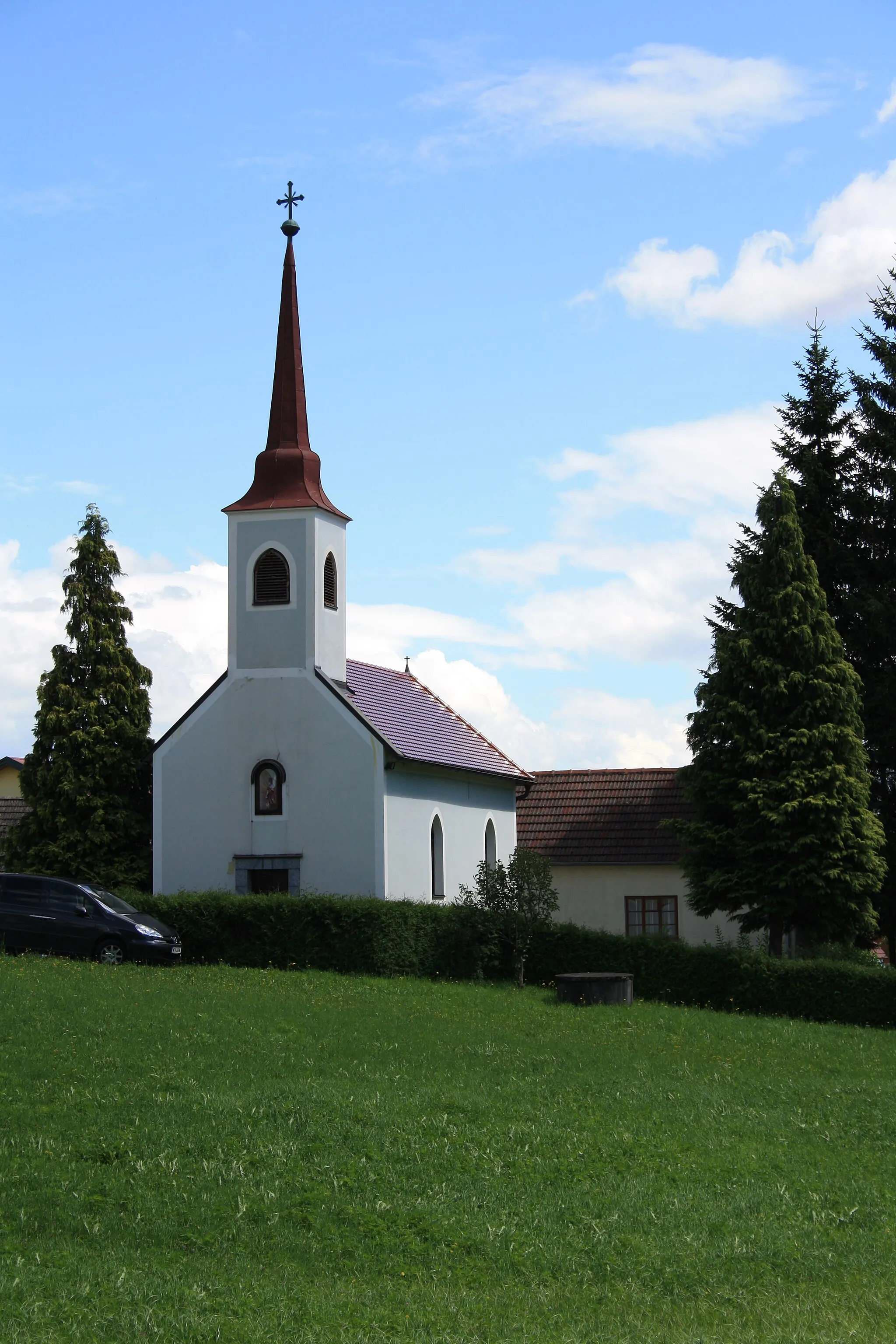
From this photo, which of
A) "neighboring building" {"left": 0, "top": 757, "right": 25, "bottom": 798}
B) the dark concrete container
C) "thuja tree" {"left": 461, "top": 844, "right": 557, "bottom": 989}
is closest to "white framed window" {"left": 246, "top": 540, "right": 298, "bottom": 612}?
"thuja tree" {"left": 461, "top": 844, "right": 557, "bottom": 989}

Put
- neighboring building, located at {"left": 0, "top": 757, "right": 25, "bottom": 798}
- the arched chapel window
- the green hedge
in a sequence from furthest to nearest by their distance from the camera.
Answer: neighboring building, located at {"left": 0, "top": 757, "right": 25, "bottom": 798}
the arched chapel window
the green hedge

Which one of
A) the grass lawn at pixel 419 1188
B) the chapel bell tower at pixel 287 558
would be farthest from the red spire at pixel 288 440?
the grass lawn at pixel 419 1188

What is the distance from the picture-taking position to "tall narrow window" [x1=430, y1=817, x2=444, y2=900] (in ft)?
118

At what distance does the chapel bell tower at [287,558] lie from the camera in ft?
112

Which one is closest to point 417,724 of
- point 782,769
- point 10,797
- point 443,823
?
point 443,823

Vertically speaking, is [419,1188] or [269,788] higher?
[269,788]

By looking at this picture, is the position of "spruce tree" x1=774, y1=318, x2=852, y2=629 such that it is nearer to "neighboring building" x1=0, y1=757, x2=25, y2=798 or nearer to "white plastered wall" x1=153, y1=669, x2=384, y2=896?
"white plastered wall" x1=153, y1=669, x2=384, y2=896

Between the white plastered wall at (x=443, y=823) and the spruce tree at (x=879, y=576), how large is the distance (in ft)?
33.6

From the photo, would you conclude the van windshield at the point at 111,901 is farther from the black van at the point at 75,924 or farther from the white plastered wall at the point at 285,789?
the white plastered wall at the point at 285,789

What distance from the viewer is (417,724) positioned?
1467 inches

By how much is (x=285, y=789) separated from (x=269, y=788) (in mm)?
509

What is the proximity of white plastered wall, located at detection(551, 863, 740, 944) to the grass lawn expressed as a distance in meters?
17.1

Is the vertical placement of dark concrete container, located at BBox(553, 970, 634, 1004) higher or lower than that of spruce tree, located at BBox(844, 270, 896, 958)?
lower

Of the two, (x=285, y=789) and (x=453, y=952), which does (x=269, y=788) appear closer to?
(x=285, y=789)
